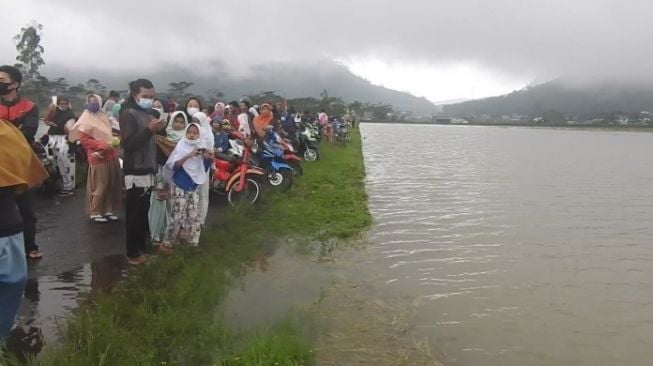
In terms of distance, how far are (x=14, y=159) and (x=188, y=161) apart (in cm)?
270

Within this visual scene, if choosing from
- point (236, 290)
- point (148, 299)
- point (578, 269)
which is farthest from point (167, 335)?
point (578, 269)

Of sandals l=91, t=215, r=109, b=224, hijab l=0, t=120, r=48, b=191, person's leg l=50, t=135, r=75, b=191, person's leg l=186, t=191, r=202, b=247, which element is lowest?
sandals l=91, t=215, r=109, b=224

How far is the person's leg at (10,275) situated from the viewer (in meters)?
2.78

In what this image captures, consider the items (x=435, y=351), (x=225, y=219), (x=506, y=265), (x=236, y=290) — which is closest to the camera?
(x=435, y=351)

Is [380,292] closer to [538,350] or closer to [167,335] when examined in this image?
[538,350]

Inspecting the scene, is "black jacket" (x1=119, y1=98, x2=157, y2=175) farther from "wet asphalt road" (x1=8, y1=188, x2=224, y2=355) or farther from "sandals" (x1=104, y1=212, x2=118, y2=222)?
"sandals" (x1=104, y1=212, x2=118, y2=222)

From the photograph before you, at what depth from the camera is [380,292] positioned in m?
5.34

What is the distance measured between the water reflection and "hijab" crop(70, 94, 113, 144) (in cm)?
172

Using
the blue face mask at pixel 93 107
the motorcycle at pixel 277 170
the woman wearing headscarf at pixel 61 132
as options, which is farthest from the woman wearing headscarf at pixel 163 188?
the motorcycle at pixel 277 170

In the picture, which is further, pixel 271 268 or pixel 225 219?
pixel 225 219

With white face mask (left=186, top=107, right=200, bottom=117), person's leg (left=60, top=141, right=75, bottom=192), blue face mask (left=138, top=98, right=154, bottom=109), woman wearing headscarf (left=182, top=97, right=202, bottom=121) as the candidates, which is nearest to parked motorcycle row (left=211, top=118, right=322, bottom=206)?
woman wearing headscarf (left=182, top=97, right=202, bottom=121)

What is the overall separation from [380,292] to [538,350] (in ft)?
5.36

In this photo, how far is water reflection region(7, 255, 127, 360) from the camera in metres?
3.47

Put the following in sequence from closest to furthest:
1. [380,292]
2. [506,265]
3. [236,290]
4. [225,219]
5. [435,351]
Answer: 1. [435,351]
2. [236,290]
3. [380,292]
4. [506,265]
5. [225,219]
